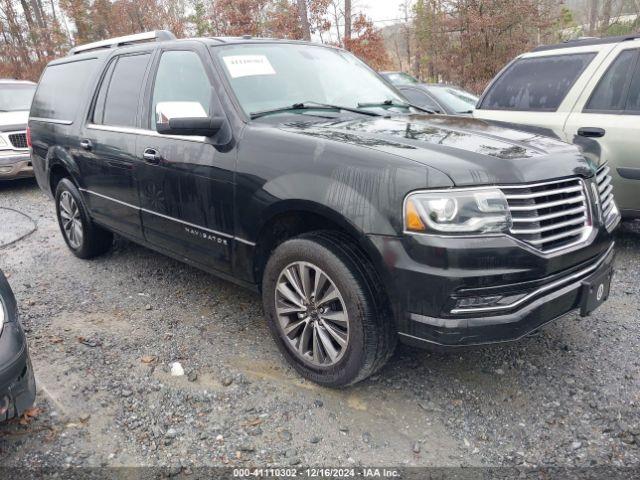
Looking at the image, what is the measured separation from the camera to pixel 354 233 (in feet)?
7.91

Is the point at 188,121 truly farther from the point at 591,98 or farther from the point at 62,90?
the point at 591,98

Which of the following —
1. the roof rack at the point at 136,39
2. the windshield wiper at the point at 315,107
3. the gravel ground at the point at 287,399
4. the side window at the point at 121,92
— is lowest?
the gravel ground at the point at 287,399

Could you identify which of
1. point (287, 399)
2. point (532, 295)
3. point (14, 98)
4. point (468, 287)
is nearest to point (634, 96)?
point (532, 295)

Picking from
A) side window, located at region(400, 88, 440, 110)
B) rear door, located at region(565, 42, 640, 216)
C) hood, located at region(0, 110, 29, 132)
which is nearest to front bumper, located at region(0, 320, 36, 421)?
rear door, located at region(565, 42, 640, 216)

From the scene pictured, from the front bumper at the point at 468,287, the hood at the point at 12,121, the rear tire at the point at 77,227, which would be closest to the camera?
the front bumper at the point at 468,287

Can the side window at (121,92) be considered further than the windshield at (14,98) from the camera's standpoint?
No

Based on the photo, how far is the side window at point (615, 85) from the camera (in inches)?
172

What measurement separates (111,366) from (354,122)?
2065mm

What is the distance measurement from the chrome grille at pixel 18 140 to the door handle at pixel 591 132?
8142 mm

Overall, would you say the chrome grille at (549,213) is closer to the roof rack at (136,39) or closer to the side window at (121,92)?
the side window at (121,92)

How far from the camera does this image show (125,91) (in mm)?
3951

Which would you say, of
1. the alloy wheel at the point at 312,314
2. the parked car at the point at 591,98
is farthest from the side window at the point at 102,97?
the parked car at the point at 591,98

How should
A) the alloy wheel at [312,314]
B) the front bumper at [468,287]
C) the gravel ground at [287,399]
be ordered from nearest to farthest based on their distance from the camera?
the front bumper at [468,287], the gravel ground at [287,399], the alloy wheel at [312,314]

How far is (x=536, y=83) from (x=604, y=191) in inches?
95.7
